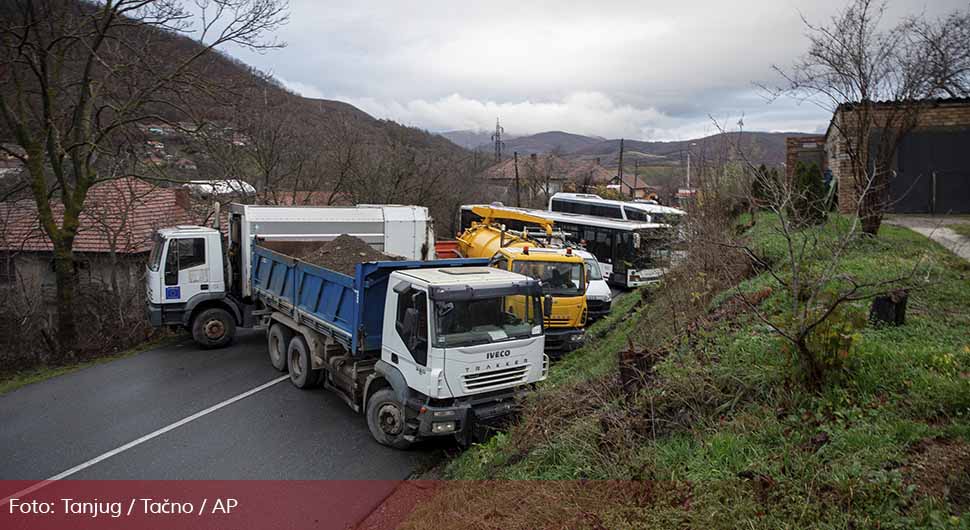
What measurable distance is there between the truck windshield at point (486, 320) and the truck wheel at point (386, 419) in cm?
118

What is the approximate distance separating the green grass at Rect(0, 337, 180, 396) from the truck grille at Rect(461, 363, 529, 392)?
9508 millimetres

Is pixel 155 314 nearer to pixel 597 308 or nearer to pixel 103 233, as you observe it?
pixel 103 233

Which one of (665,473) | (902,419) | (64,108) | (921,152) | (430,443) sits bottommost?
(430,443)

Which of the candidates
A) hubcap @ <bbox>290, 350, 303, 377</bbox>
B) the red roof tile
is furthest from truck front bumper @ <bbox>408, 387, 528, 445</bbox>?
the red roof tile

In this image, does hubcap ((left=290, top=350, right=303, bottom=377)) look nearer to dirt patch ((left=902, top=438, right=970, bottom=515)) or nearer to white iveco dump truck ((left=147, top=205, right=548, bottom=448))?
white iveco dump truck ((left=147, top=205, right=548, bottom=448))

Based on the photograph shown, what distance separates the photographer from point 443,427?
24.0ft

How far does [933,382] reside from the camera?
16.5ft

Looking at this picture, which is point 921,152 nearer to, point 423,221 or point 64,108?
point 423,221

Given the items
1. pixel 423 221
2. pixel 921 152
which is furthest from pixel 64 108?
pixel 921 152

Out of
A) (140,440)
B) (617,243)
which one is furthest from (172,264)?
(617,243)

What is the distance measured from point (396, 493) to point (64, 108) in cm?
1411

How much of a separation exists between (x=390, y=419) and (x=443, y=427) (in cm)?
97

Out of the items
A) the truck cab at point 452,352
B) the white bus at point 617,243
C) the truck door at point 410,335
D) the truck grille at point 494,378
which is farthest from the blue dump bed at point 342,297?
the white bus at point 617,243

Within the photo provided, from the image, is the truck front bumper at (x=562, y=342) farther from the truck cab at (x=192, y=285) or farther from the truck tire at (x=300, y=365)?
the truck cab at (x=192, y=285)
